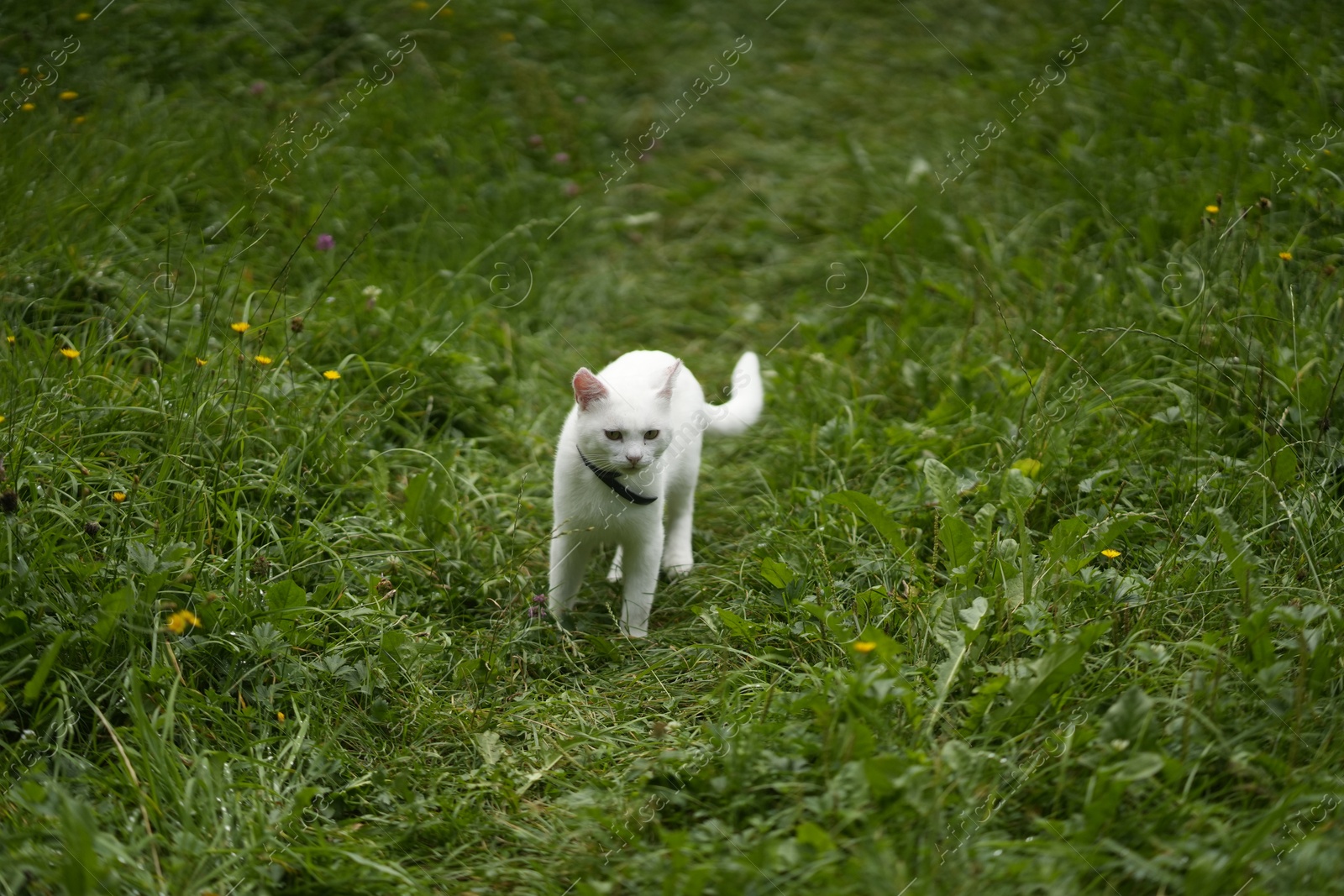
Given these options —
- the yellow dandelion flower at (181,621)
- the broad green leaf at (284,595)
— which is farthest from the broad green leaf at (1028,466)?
the yellow dandelion flower at (181,621)

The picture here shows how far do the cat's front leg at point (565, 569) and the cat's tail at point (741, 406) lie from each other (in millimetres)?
704

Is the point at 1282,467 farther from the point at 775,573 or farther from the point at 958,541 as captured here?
the point at 775,573

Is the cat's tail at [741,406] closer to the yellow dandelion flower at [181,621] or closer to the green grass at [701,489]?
the green grass at [701,489]

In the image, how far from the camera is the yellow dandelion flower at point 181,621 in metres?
2.19

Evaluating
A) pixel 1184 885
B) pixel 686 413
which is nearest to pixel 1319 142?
pixel 686 413

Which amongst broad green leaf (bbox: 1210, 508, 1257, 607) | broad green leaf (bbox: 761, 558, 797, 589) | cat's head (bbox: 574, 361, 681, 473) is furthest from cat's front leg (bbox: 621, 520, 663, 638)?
broad green leaf (bbox: 1210, 508, 1257, 607)

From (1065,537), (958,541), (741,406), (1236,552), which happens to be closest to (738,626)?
(958,541)

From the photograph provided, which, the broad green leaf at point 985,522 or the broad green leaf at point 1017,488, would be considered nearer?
the broad green leaf at point 985,522

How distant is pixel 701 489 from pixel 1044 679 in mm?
1715

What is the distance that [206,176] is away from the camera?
166 inches

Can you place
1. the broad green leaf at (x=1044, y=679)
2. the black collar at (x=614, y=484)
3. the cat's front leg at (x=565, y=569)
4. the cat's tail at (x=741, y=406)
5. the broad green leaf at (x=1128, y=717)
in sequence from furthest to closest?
the cat's tail at (x=741, y=406) → the cat's front leg at (x=565, y=569) → the black collar at (x=614, y=484) → the broad green leaf at (x=1044, y=679) → the broad green leaf at (x=1128, y=717)

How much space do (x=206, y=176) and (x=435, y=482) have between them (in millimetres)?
2067

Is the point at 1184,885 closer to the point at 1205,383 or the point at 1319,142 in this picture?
the point at 1205,383

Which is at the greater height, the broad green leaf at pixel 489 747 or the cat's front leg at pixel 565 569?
the broad green leaf at pixel 489 747
